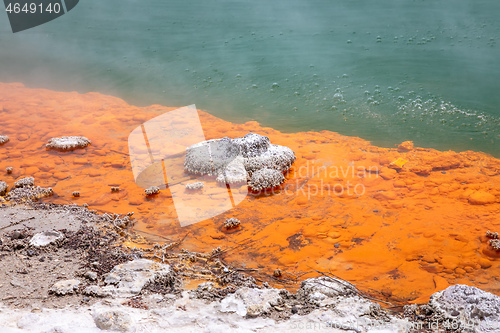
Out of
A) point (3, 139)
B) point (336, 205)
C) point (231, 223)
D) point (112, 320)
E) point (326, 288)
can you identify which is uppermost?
point (112, 320)

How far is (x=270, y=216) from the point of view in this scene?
5.08 m

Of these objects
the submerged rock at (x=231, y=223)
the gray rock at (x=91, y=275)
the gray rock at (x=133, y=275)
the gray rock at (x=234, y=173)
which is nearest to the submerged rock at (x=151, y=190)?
the gray rock at (x=234, y=173)

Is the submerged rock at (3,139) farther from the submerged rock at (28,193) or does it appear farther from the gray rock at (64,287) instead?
the gray rock at (64,287)

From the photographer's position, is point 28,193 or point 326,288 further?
point 28,193

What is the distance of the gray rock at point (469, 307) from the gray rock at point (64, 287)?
301cm

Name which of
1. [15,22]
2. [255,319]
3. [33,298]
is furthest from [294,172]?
[15,22]

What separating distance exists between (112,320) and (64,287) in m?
0.78

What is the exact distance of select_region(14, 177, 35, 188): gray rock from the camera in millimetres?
5652

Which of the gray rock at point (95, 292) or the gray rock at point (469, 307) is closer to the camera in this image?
the gray rock at point (469, 307)

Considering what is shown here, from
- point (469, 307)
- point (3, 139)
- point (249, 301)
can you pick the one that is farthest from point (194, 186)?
point (3, 139)

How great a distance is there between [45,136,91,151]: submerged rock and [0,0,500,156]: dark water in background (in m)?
2.69

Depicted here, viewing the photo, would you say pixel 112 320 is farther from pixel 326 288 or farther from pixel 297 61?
pixel 297 61

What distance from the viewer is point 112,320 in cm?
260

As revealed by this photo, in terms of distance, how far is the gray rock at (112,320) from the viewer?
2559mm
